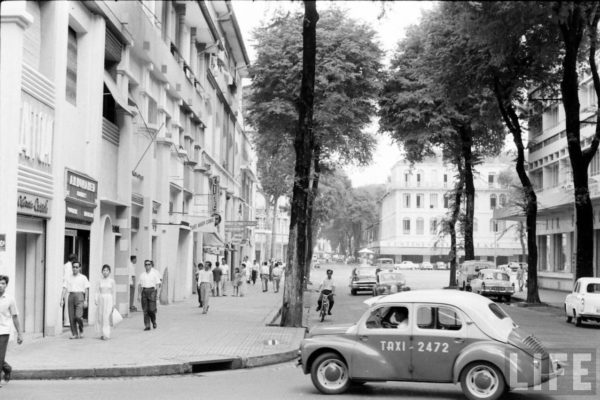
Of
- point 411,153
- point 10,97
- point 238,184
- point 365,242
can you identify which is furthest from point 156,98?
point 365,242

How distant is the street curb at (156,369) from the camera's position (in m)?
13.6

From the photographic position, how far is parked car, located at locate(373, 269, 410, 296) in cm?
3822

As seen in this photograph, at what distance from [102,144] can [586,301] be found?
15.1 meters

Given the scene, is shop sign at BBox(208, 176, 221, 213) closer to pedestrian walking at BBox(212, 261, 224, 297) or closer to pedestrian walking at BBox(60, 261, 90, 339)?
pedestrian walking at BBox(212, 261, 224, 297)

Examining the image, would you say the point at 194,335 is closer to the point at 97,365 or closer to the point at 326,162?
the point at 97,365

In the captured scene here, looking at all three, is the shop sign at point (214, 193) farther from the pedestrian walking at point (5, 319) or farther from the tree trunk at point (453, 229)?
the pedestrian walking at point (5, 319)

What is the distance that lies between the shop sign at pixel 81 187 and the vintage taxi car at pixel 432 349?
9.35 meters

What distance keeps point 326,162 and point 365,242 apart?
11620cm

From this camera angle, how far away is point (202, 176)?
1564 inches

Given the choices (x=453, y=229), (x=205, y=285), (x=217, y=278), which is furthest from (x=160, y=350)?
(x=453, y=229)

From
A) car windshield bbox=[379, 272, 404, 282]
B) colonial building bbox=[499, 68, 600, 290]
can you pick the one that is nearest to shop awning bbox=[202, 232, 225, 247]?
car windshield bbox=[379, 272, 404, 282]

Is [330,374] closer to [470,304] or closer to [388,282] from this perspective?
[470,304]

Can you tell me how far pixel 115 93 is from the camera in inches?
907

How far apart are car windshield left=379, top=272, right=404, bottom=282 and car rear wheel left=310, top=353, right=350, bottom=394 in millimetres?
27778
